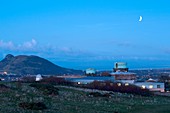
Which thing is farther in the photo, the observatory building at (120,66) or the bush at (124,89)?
the observatory building at (120,66)

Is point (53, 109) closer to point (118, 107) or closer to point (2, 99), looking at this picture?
point (2, 99)

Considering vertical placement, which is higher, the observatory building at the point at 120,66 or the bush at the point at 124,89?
the observatory building at the point at 120,66

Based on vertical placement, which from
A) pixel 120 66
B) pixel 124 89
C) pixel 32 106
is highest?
pixel 120 66

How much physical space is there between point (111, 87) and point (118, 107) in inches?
1050

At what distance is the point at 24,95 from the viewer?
3981cm

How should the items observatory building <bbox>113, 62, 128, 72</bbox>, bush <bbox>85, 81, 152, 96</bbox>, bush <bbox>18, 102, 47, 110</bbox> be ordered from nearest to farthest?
bush <bbox>18, 102, 47, 110</bbox> < bush <bbox>85, 81, 152, 96</bbox> < observatory building <bbox>113, 62, 128, 72</bbox>

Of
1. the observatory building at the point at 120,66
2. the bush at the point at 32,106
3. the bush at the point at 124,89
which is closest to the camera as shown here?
the bush at the point at 32,106

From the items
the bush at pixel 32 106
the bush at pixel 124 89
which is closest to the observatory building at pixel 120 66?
the bush at pixel 124 89

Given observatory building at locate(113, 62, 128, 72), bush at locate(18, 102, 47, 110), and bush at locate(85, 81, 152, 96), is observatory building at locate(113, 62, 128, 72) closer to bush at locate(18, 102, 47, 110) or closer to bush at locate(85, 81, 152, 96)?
bush at locate(85, 81, 152, 96)

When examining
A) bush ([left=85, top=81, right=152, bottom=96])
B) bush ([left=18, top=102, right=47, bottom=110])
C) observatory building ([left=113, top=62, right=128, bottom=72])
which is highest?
observatory building ([left=113, top=62, right=128, bottom=72])

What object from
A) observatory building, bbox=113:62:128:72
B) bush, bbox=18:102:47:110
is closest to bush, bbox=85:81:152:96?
bush, bbox=18:102:47:110

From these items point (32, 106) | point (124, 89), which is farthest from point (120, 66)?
point (32, 106)

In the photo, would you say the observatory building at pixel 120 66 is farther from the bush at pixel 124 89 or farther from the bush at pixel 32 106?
the bush at pixel 32 106

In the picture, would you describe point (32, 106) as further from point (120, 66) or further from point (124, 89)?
point (120, 66)
